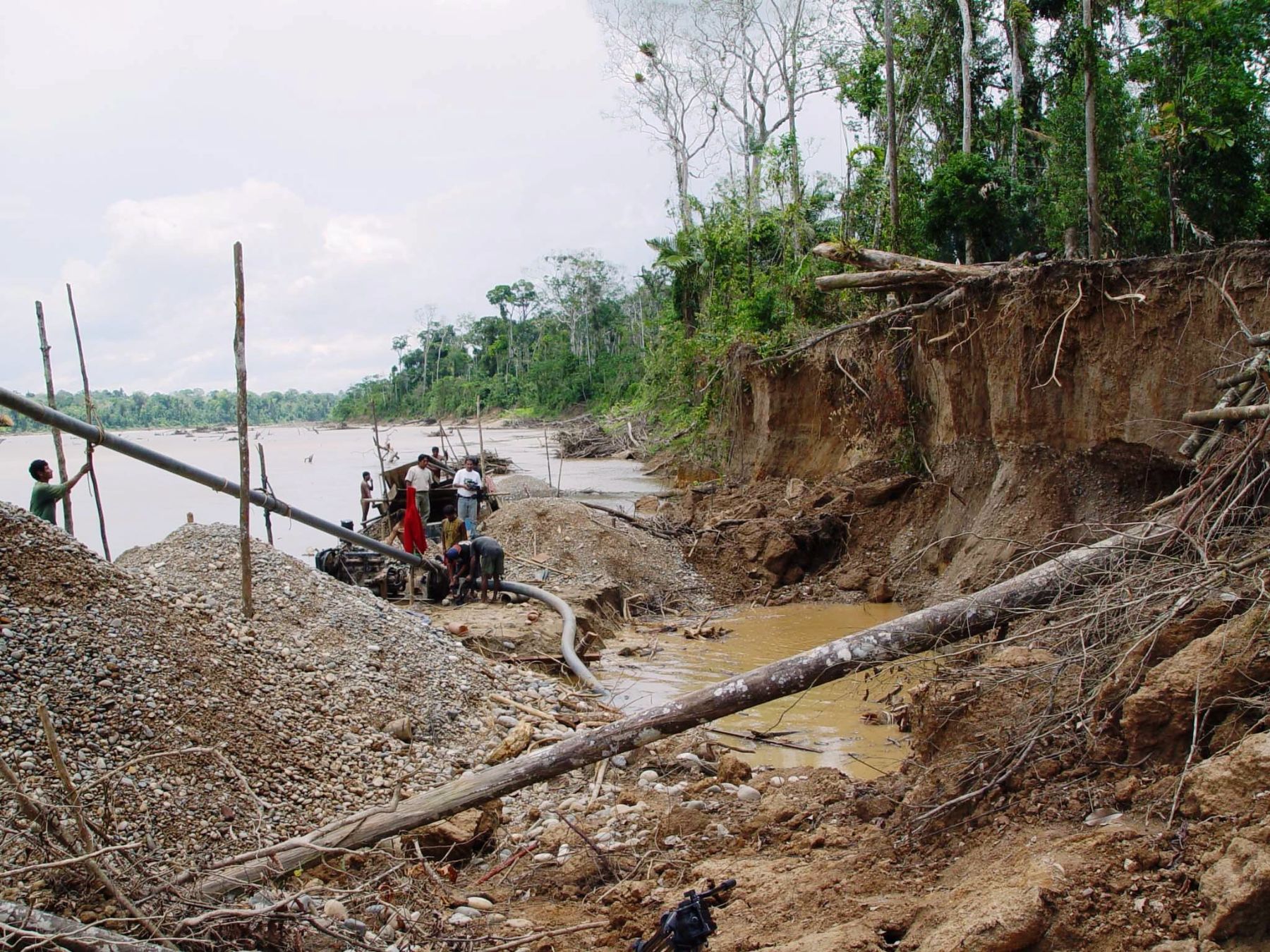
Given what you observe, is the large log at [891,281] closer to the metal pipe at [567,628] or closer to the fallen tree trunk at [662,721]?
the metal pipe at [567,628]

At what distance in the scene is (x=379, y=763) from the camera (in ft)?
21.0

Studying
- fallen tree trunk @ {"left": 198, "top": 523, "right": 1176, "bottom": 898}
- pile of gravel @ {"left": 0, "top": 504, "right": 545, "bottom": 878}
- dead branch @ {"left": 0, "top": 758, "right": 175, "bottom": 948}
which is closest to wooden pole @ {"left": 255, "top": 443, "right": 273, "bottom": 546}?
pile of gravel @ {"left": 0, "top": 504, "right": 545, "bottom": 878}

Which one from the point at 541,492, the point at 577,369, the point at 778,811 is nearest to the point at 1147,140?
the point at 541,492

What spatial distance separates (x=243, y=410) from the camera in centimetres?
775

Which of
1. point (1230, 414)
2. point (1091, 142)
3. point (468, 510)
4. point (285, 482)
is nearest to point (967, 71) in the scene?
point (1091, 142)

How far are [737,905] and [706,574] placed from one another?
10.9 meters

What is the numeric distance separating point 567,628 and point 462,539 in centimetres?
411

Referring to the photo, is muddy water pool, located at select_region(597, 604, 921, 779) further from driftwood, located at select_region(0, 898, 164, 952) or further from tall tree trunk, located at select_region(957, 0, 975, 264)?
tall tree trunk, located at select_region(957, 0, 975, 264)

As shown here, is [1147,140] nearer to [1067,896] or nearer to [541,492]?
[541,492]

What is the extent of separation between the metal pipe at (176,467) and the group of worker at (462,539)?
0.29 meters

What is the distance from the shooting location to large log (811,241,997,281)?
38.4ft

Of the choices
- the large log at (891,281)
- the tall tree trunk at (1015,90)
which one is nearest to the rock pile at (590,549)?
the large log at (891,281)

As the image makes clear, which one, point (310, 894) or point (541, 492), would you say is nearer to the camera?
point (310, 894)

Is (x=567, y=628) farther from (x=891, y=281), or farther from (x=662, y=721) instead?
(x=891, y=281)
